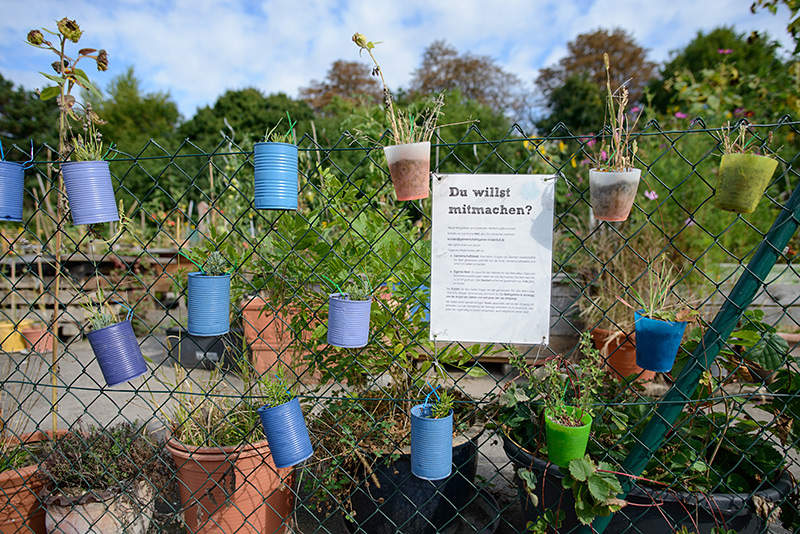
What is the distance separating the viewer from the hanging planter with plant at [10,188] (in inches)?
62.1

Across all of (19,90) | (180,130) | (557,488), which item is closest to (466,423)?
(557,488)

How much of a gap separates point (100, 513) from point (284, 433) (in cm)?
89

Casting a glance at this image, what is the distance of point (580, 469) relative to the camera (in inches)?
53.7

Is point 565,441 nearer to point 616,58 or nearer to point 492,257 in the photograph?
point 492,257

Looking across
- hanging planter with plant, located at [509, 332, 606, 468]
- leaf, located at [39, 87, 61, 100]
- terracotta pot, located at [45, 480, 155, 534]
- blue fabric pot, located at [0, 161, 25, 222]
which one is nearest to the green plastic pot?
hanging planter with plant, located at [509, 332, 606, 468]

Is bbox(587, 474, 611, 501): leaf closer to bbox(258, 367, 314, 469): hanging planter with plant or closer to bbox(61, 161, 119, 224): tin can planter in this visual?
bbox(258, 367, 314, 469): hanging planter with plant

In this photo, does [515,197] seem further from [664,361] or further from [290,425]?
[290,425]

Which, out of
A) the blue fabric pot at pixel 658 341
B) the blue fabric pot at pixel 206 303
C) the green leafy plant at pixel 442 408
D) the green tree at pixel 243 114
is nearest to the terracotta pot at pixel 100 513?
the blue fabric pot at pixel 206 303

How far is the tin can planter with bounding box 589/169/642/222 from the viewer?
49.0 inches

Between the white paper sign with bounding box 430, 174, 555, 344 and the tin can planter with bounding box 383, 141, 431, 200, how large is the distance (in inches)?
4.6

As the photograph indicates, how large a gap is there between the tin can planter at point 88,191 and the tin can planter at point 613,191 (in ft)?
4.65

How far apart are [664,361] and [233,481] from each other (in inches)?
57.0

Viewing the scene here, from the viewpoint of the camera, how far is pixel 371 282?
1704 millimetres

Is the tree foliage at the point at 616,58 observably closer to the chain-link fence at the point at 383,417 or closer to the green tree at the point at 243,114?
the green tree at the point at 243,114
